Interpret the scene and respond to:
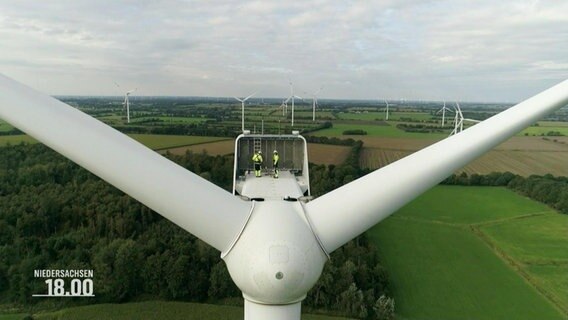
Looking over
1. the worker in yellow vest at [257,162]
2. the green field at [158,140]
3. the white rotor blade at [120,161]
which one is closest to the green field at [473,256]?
the worker in yellow vest at [257,162]

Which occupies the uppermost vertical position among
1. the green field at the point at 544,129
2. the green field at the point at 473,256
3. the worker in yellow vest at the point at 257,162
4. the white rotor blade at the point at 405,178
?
the white rotor blade at the point at 405,178

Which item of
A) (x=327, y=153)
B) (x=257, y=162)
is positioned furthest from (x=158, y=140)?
(x=257, y=162)

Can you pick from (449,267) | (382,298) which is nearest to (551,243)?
(449,267)

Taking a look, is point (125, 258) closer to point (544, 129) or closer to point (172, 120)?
point (172, 120)

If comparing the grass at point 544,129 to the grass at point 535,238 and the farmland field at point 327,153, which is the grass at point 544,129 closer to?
the farmland field at point 327,153

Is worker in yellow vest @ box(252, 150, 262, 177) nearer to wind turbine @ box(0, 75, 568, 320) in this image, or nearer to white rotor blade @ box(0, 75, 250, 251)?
wind turbine @ box(0, 75, 568, 320)

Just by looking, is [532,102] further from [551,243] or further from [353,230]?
[551,243]
